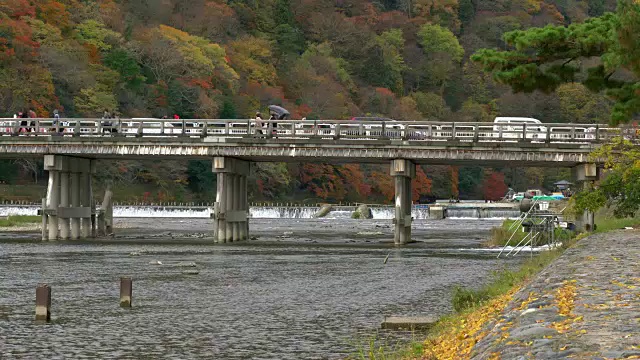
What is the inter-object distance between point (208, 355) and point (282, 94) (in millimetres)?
122148

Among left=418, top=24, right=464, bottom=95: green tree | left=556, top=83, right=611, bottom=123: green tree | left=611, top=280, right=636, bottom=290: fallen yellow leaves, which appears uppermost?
left=418, top=24, right=464, bottom=95: green tree

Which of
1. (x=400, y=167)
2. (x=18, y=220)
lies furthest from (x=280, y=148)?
(x=18, y=220)

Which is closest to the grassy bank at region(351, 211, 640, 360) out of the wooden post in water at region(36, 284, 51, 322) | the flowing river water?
the flowing river water

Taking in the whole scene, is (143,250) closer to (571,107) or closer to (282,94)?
(282,94)

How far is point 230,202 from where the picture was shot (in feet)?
193

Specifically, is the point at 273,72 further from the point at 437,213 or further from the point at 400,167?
the point at 400,167

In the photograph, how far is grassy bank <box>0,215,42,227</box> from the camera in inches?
3183

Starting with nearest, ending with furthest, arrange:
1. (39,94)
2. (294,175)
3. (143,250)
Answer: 1. (143,250)
2. (39,94)
3. (294,175)

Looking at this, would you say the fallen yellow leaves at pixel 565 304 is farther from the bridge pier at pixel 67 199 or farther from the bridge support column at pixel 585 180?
the bridge pier at pixel 67 199

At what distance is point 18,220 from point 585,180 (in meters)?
47.4

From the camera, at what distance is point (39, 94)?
101875 mm

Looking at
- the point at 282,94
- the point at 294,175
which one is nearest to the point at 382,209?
the point at 294,175

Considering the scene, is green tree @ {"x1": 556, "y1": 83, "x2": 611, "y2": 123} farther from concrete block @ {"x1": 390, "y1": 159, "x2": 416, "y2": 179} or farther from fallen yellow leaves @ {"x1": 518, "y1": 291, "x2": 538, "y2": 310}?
fallen yellow leaves @ {"x1": 518, "y1": 291, "x2": 538, "y2": 310}

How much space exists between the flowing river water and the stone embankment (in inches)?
153
